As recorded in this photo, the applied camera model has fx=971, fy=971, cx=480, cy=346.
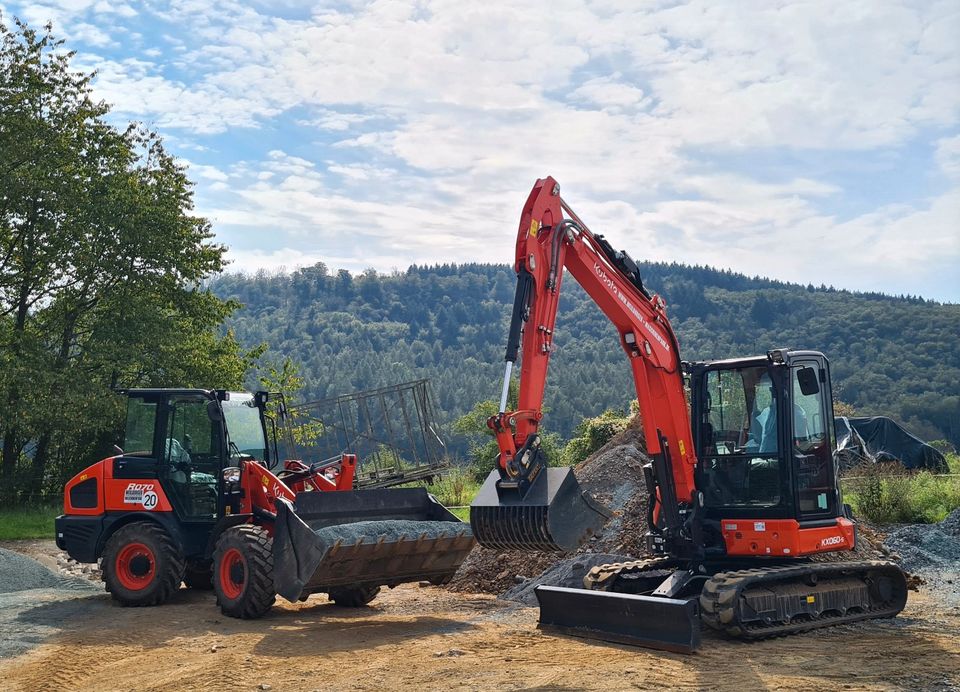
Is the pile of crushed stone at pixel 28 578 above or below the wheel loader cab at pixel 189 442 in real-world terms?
below

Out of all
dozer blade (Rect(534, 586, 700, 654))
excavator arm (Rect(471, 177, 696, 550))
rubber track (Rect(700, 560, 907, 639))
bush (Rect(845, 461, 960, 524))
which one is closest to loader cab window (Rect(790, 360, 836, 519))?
rubber track (Rect(700, 560, 907, 639))

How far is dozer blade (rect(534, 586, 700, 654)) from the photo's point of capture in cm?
854

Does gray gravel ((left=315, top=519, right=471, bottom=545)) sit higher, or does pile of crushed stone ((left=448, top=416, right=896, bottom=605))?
gray gravel ((left=315, top=519, right=471, bottom=545))

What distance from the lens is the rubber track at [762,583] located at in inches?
348

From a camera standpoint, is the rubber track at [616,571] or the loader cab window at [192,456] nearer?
the rubber track at [616,571]

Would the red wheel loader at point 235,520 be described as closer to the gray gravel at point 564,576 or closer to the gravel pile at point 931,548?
the gray gravel at point 564,576

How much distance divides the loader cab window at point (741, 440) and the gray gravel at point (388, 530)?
280 cm

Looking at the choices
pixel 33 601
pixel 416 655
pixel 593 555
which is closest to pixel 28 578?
pixel 33 601

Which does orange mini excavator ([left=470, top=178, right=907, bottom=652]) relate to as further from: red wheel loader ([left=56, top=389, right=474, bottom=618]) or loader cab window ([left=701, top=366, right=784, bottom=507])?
red wheel loader ([left=56, top=389, right=474, bottom=618])

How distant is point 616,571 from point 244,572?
13.1ft

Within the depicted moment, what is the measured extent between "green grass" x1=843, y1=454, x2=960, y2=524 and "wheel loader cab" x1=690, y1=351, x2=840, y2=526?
26.4 ft

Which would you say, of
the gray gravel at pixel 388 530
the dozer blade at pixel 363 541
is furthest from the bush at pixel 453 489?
the gray gravel at pixel 388 530

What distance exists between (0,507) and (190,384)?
18.2 feet

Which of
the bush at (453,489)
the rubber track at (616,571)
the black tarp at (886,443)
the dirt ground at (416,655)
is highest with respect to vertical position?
the black tarp at (886,443)
